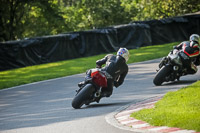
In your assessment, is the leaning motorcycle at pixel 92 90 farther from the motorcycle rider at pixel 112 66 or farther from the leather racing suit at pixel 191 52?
the leather racing suit at pixel 191 52

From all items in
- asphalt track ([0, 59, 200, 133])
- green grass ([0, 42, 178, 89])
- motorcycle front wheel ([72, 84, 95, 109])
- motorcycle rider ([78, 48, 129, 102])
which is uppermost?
motorcycle rider ([78, 48, 129, 102])

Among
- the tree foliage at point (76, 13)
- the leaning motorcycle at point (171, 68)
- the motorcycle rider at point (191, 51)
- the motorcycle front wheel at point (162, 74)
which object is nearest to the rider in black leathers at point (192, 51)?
the motorcycle rider at point (191, 51)

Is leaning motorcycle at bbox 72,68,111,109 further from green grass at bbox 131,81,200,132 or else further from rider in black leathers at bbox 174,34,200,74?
rider in black leathers at bbox 174,34,200,74

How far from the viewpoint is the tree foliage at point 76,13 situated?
41438 millimetres

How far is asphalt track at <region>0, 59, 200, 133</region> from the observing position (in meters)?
8.16

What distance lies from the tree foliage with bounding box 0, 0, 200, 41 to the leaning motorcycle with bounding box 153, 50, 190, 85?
2907 cm

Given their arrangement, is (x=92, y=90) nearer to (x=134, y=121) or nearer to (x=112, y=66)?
(x=112, y=66)

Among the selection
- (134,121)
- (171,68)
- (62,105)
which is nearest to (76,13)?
(171,68)

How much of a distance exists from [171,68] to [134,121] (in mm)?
5229

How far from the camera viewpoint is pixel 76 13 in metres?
53.1

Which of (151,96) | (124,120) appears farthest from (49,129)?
(151,96)

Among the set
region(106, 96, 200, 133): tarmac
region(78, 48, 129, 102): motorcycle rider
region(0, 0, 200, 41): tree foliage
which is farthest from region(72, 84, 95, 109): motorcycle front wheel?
region(0, 0, 200, 41): tree foliage

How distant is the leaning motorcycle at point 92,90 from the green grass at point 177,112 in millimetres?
1588

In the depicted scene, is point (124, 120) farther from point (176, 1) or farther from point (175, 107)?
point (176, 1)
